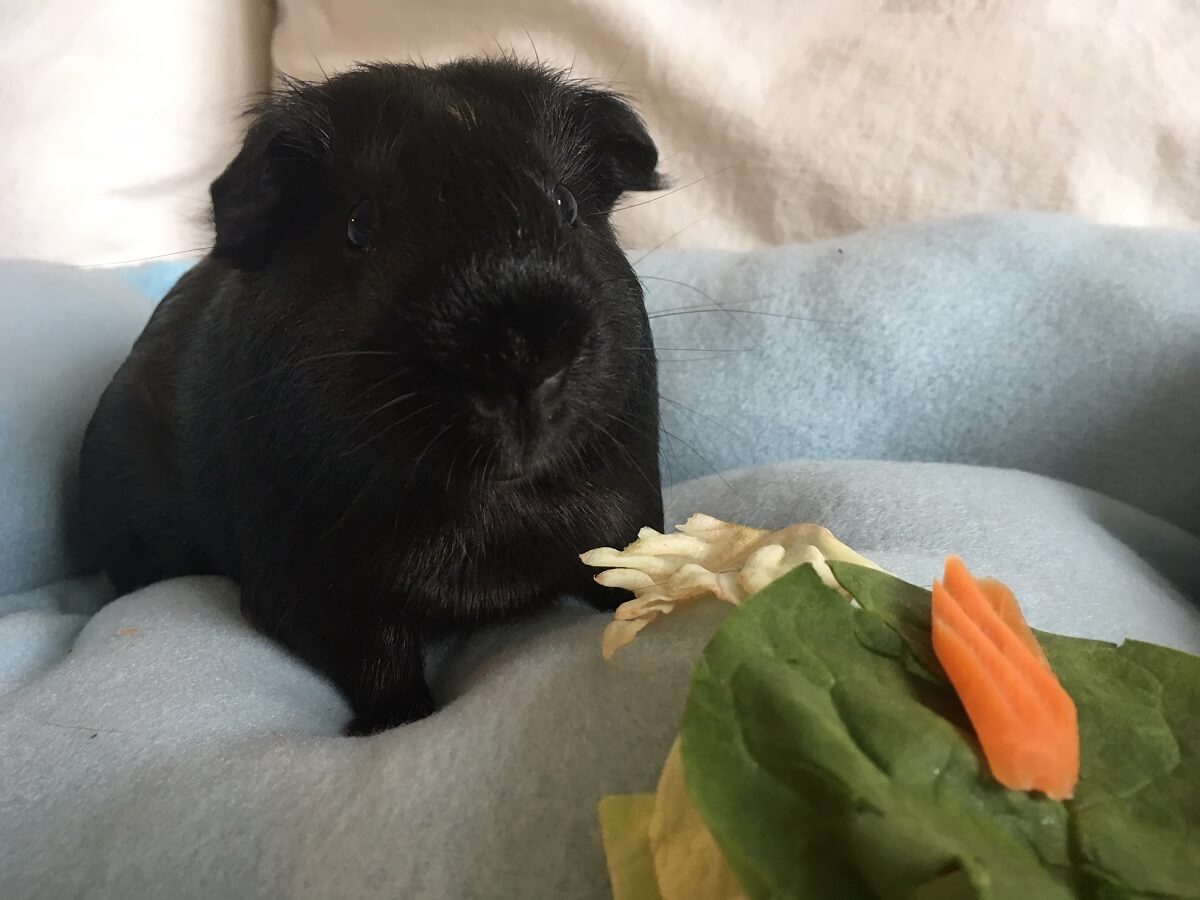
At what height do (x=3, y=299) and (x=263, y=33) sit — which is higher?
(x=263, y=33)

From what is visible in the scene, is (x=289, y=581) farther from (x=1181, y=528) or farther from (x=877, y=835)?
(x=1181, y=528)

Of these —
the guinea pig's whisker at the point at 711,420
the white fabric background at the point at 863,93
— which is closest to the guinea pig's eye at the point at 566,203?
the guinea pig's whisker at the point at 711,420

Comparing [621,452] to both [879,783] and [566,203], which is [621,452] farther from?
[879,783]

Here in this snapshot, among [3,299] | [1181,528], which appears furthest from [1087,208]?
[3,299]

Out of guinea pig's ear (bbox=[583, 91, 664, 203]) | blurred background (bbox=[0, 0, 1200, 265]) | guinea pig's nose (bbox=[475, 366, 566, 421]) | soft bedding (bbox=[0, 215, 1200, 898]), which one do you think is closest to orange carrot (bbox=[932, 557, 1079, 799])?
soft bedding (bbox=[0, 215, 1200, 898])

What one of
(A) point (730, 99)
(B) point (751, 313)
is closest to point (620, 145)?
(B) point (751, 313)

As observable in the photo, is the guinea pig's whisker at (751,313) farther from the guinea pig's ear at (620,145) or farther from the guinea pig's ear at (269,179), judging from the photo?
the guinea pig's ear at (269,179)
